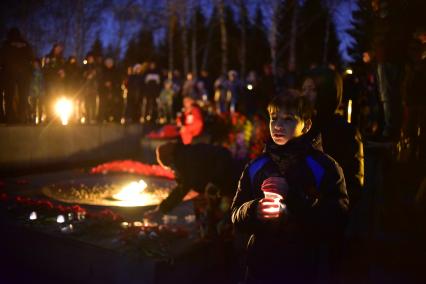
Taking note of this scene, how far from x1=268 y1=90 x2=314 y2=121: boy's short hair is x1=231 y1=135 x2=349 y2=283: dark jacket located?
16 cm

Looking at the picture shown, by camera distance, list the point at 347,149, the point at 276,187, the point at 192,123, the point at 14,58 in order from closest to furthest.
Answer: the point at 276,187
the point at 347,149
the point at 14,58
the point at 192,123

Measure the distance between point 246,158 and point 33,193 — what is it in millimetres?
5029

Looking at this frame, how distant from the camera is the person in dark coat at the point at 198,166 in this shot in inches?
197

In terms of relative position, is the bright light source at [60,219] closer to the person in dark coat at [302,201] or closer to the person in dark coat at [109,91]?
the person in dark coat at [302,201]

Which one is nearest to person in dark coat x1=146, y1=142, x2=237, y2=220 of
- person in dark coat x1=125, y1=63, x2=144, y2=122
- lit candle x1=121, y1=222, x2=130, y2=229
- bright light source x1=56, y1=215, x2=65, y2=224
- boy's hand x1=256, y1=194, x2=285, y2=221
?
lit candle x1=121, y1=222, x2=130, y2=229

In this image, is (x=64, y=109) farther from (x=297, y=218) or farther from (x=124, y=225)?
(x=297, y=218)

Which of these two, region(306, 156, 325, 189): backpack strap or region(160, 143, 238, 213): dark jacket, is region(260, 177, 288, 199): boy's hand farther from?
region(160, 143, 238, 213): dark jacket

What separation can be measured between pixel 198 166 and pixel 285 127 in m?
2.59

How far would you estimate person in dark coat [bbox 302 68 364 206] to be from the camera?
3.19 metres

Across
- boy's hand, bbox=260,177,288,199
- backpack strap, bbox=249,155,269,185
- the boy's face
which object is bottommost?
boy's hand, bbox=260,177,288,199

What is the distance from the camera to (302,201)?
2.32 meters

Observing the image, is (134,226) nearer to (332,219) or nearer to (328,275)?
(328,275)

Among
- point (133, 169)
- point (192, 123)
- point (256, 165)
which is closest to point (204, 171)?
point (256, 165)

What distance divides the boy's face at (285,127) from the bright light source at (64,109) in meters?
10.5
